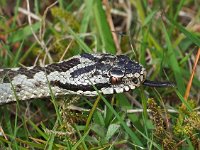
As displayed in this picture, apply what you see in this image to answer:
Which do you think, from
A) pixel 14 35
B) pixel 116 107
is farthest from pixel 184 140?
pixel 14 35

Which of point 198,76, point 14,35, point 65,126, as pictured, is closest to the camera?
point 65,126

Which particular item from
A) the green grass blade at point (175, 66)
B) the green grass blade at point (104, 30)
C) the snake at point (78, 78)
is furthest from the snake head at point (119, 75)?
Answer: the green grass blade at point (104, 30)

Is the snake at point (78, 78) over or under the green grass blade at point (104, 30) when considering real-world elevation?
under

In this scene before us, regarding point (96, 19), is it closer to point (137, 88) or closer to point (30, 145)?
point (137, 88)

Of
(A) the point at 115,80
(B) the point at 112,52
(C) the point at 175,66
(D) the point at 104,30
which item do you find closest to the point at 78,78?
(A) the point at 115,80

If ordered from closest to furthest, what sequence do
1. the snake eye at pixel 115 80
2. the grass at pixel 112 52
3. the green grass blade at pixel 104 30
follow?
the grass at pixel 112 52, the snake eye at pixel 115 80, the green grass blade at pixel 104 30

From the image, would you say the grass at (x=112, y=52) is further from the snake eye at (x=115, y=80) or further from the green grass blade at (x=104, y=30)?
the snake eye at (x=115, y=80)

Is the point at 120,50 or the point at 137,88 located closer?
the point at 137,88

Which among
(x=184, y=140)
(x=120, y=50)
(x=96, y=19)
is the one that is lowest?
(x=184, y=140)

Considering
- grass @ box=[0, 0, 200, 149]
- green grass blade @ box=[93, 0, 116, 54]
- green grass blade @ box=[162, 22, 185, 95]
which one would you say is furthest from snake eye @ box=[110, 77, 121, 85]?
green grass blade @ box=[93, 0, 116, 54]
